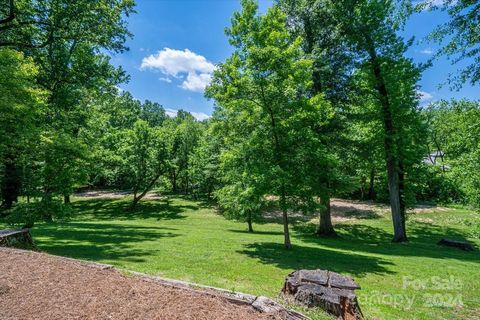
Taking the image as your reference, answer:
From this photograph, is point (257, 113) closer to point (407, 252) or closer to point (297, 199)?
point (297, 199)

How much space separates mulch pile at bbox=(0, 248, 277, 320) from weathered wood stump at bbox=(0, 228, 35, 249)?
299 cm

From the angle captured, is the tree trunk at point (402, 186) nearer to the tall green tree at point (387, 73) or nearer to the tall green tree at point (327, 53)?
the tall green tree at point (387, 73)

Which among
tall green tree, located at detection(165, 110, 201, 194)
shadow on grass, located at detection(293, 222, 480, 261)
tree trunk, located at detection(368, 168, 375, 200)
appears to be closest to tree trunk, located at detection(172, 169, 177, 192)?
tall green tree, located at detection(165, 110, 201, 194)

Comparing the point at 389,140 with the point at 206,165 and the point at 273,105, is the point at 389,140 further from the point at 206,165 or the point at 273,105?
the point at 206,165

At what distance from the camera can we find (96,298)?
4312mm

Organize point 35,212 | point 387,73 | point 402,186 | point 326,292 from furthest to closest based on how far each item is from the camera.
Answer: point 402,186 < point 387,73 < point 35,212 < point 326,292

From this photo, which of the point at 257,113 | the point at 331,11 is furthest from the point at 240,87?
the point at 331,11

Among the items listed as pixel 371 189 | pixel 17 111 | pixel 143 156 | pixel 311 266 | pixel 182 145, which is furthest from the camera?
→ pixel 182 145

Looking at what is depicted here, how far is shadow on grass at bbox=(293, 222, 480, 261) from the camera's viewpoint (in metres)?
14.3

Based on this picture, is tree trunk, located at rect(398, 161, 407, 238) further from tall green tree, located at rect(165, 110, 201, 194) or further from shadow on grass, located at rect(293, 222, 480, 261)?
tall green tree, located at rect(165, 110, 201, 194)

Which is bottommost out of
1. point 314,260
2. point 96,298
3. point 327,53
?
point 314,260

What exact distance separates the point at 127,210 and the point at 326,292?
28.3 meters

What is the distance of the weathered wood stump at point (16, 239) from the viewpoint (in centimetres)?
789

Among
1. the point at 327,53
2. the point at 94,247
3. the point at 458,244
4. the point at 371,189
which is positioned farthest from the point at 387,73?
the point at 371,189
